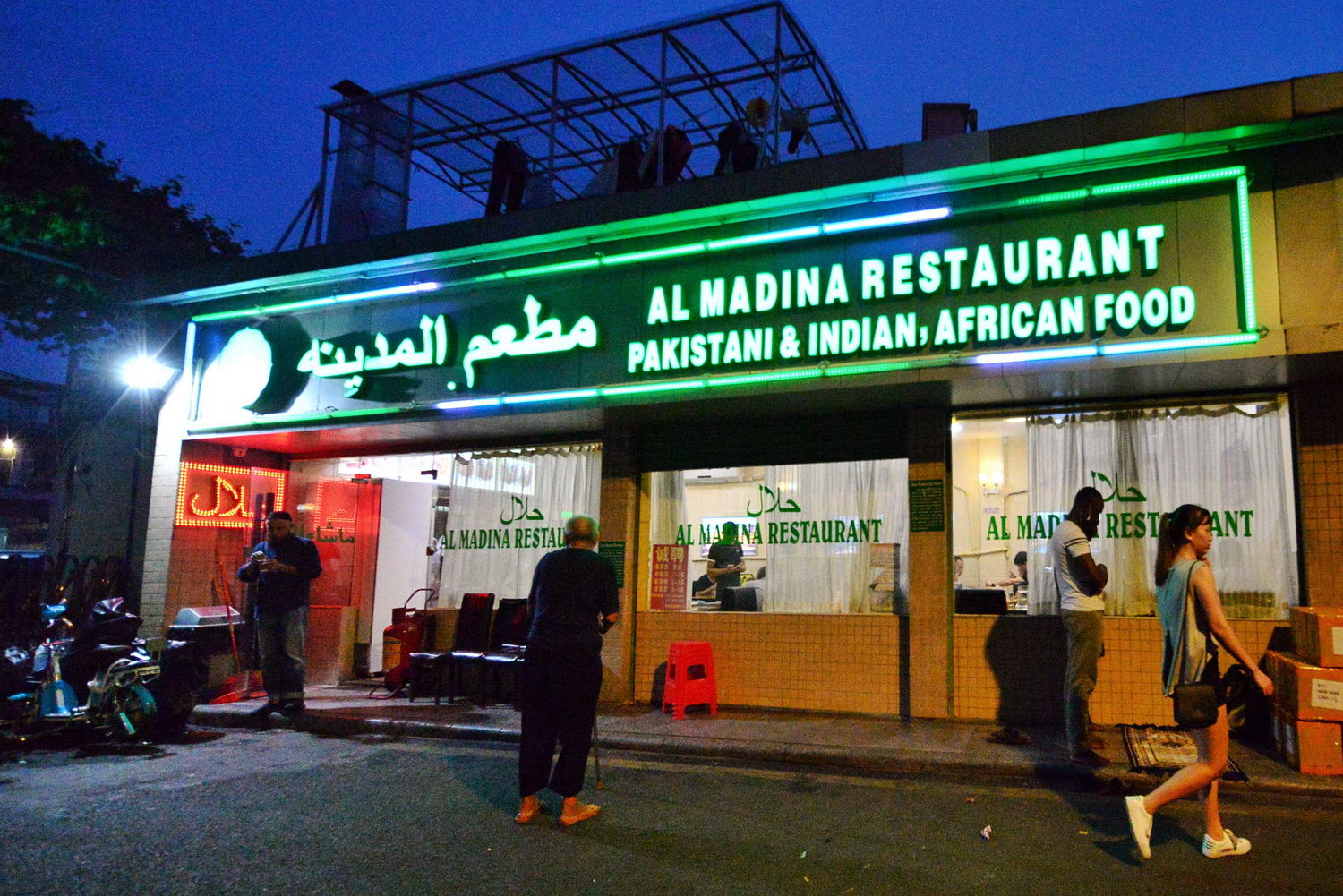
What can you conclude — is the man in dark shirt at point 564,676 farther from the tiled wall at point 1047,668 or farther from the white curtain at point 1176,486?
the white curtain at point 1176,486

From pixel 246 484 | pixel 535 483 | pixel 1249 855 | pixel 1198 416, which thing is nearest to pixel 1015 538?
pixel 1198 416

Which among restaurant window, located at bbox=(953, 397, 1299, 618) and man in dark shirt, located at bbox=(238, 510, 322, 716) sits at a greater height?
restaurant window, located at bbox=(953, 397, 1299, 618)

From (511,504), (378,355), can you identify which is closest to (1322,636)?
(511,504)

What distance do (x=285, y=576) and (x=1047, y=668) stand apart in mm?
7409

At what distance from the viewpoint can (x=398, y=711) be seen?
946 centimetres

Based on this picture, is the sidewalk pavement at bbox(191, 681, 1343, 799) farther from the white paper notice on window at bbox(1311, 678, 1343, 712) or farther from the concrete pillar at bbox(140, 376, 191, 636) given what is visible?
the concrete pillar at bbox(140, 376, 191, 636)

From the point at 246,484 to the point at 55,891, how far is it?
354 inches

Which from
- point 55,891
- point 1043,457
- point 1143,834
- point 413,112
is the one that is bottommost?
point 55,891

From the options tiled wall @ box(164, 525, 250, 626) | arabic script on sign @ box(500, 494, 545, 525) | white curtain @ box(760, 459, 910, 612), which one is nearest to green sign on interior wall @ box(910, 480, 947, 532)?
white curtain @ box(760, 459, 910, 612)

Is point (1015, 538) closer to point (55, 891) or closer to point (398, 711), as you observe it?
point (398, 711)

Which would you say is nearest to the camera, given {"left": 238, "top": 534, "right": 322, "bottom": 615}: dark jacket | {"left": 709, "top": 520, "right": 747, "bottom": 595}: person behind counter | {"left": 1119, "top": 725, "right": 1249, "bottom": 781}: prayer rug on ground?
{"left": 1119, "top": 725, "right": 1249, "bottom": 781}: prayer rug on ground

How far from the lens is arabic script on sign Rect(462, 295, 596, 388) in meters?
9.95

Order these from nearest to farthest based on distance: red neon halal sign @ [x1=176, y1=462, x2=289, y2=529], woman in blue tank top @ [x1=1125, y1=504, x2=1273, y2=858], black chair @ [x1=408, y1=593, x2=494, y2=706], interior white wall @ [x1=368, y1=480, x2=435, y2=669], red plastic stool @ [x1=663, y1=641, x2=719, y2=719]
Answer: woman in blue tank top @ [x1=1125, y1=504, x2=1273, y2=858], red plastic stool @ [x1=663, y1=641, x2=719, y2=719], black chair @ [x1=408, y1=593, x2=494, y2=706], red neon halal sign @ [x1=176, y1=462, x2=289, y2=529], interior white wall @ [x1=368, y1=480, x2=435, y2=669]

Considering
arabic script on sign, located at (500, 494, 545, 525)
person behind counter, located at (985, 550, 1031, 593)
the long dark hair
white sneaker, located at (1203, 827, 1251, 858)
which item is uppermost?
arabic script on sign, located at (500, 494, 545, 525)
